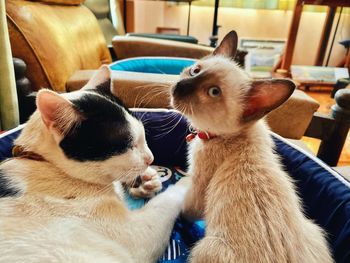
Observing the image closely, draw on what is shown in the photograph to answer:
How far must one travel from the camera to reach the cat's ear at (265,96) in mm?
706

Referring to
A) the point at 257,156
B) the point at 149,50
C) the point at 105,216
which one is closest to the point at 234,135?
the point at 257,156

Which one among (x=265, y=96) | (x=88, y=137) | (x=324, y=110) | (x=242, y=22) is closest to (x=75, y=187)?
(x=88, y=137)

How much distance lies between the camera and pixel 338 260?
0.81m

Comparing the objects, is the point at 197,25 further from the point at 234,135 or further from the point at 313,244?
the point at 313,244

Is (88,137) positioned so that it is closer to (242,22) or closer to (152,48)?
(152,48)

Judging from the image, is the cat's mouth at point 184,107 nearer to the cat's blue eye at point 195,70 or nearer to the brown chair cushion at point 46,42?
the cat's blue eye at point 195,70

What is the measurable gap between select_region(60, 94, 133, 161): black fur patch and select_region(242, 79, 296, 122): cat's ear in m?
0.35

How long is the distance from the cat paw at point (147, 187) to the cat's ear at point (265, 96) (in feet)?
1.63

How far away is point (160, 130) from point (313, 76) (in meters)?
3.10

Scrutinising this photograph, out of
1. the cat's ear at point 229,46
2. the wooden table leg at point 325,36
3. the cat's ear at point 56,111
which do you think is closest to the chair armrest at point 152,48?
the cat's ear at point 229,46

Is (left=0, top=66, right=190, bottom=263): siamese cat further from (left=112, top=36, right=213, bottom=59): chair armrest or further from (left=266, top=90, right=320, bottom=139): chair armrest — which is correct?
(left=112, top=36, right=213, bottom=59): chair armrest

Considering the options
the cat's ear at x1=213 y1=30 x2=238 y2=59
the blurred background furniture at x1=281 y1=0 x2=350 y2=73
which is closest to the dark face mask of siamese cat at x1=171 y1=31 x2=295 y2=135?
the cat's ear at x1=213 y1=30 x2=238 y2=59

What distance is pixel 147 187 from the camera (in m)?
1.13

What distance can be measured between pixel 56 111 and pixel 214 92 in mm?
432
